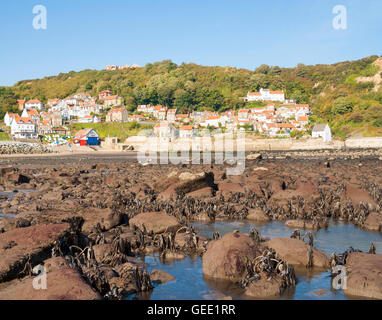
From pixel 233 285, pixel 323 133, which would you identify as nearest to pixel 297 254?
pixel 233 285

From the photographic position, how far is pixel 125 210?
1747 centimetres

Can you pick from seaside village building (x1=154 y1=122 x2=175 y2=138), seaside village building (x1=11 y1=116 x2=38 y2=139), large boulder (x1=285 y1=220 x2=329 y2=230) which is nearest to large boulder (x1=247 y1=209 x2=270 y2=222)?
large boulder (x1=285 y1=220 x2=329 y2=230)

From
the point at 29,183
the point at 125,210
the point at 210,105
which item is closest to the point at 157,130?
the point at 210,105

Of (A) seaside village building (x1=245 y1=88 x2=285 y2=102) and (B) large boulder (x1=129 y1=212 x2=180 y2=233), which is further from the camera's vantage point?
(A) seaside village building (x1=245 y1=88 x2=285 y2=102)

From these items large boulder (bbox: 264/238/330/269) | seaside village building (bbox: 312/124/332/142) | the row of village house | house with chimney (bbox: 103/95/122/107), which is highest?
house with chimney (bbox: 103/95/122/107)

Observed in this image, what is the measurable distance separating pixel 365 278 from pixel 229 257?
10.5 feet

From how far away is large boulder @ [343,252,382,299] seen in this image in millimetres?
8156

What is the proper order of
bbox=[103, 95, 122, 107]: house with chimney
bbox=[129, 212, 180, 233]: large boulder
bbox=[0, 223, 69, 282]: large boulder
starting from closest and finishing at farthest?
1. bbox=[0, 223, 69, 282]: large boulder
2. bbox=[129, 212, 180, 233]: large boulder
3. bbox=[103, 95, 122, 107]: house with chimney

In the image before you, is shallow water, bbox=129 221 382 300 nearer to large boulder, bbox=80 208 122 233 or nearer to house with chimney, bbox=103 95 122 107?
large boulder, bbox=80 208 122 233

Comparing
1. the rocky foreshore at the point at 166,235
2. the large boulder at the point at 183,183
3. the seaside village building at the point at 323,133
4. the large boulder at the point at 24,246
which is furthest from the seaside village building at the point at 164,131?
the large boulder at the point at 24,246

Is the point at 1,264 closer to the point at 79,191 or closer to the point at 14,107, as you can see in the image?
the point at 79,191

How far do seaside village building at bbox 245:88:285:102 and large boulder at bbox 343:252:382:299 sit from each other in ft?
550

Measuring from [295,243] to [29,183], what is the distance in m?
22.8

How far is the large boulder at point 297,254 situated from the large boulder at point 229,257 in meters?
0.96
